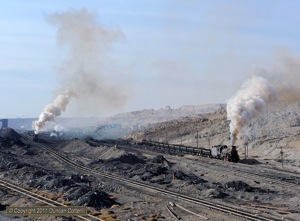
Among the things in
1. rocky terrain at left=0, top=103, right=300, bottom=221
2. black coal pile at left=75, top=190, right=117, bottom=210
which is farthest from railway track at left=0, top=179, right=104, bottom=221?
black coal pile at left=75, top=190, right=117, bottom=210

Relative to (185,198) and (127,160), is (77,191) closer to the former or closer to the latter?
(185,198)

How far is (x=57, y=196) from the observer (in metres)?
38.1

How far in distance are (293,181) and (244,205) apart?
13253 millimetres

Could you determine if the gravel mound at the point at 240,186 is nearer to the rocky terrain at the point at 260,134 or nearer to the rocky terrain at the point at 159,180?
the rocky terrain at the point at 159,180

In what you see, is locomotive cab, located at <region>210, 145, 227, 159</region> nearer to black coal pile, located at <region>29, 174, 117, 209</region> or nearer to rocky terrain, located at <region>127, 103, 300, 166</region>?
rocky terrain, located at <region>127, 103, 300, 166</region>

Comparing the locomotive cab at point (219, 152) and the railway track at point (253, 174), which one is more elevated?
the locomotive cab at point (219, 152)

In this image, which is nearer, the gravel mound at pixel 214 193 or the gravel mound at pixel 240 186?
the gravel mound at pixel 214 193

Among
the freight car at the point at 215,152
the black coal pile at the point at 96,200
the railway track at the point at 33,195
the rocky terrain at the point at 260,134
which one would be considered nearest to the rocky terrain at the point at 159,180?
the black coal pile at the point at 96,200

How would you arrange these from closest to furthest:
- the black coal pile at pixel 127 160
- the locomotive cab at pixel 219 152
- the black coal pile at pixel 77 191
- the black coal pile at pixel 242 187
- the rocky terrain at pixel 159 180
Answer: the rocky terrain at pixel 159 180
the black coal pile at pixel 77 191
the black coal pile at pixel 242 187
the black coal pile at pixel 127 160
the locomotive cab at pixel 219 152

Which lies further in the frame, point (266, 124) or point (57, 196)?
point (266, 124)

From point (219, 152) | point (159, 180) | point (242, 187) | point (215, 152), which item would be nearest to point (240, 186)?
point (242, 187)

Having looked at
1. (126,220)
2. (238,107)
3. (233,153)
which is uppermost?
(238,107)

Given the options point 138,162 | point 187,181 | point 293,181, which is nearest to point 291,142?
point 138,162

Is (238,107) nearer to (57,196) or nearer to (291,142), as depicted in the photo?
(291,142)
